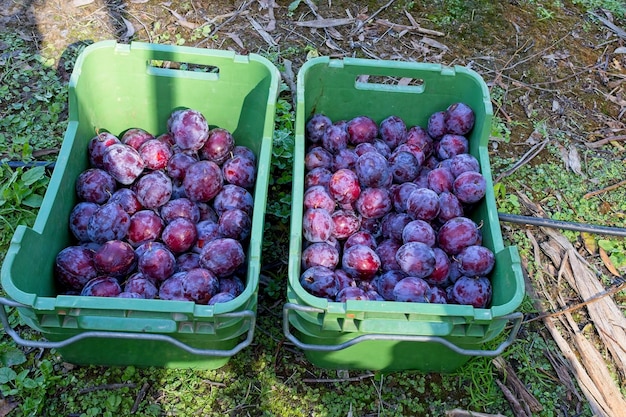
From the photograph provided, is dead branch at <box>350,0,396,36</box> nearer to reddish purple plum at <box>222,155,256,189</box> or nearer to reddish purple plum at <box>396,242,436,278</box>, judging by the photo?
reddish purple plum at <box>222,155,256,189</box>

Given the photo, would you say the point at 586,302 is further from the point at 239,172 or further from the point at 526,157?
the point at 239,172

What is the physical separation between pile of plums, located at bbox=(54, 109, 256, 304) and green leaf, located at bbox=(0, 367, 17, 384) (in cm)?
41

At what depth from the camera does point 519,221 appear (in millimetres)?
3082

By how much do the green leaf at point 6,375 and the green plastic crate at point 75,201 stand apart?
263 millimetres

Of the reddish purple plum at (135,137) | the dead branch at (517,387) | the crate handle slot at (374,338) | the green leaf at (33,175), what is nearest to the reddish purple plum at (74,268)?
the reddish purple plum at (135,137)

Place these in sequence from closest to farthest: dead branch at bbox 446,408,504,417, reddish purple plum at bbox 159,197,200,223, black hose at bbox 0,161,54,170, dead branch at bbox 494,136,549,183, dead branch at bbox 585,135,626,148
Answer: dead branch at bbox 446,408,504,417, reddish purple plum at bbox 159,197,200,223, black hose at bbox 0,161,54,170, dead branch at bbox 494,136,549,183, dead branch at bbox 585,135,626,148

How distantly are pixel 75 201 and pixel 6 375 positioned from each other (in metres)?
0.78

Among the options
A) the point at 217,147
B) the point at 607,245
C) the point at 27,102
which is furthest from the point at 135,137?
the point at 607,245

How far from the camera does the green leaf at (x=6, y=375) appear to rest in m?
2.34

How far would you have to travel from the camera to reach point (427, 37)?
411 centimetres

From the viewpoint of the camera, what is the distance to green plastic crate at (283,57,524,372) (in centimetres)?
196

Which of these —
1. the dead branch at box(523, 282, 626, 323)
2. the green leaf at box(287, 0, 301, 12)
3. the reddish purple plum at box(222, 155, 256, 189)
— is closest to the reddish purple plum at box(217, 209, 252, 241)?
the reddish purple plum at box(222, 155, 256, 189)

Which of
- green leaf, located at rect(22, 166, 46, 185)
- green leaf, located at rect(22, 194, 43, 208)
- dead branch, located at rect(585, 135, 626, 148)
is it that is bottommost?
green leaf, located at rect(22, 194, 43, 208)

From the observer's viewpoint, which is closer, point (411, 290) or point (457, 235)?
point (411, 290)
